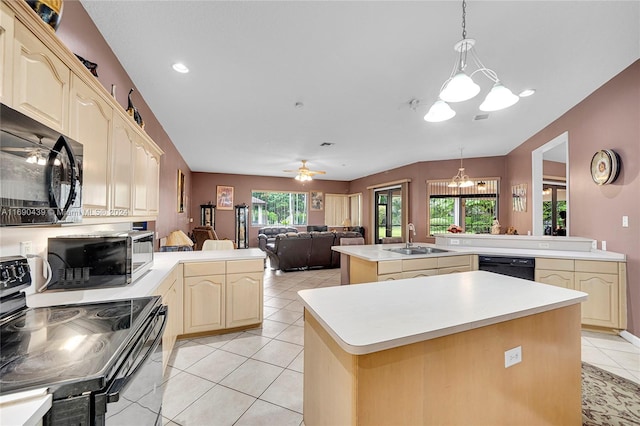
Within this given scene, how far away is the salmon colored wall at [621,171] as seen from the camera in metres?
2.61

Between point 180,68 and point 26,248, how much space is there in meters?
1.92

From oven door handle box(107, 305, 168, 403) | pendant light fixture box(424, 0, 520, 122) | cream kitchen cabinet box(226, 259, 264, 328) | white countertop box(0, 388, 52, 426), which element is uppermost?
pendant light fixture box(424, 0, 520, 122)

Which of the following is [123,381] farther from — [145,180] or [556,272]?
[556,272]

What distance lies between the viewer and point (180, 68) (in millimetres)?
2459

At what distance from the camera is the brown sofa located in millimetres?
5617

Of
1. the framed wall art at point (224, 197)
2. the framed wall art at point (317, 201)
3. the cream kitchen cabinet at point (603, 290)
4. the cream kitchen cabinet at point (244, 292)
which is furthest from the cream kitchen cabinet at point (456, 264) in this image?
the framed wall art at point (224, 197)

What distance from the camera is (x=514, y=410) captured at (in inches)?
49.7

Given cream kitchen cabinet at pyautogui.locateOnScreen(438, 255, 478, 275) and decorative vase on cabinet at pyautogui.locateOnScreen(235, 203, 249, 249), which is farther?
decorative vase on cabinet at pyautogui.locateOnScreen(235, 203, 249, 249)

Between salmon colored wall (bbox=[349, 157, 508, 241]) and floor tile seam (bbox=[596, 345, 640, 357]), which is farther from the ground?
salmon colored wall (bbox=[349, 157, 508, 241])

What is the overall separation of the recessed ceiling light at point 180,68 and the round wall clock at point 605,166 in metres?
4.54

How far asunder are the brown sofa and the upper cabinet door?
14.7ft

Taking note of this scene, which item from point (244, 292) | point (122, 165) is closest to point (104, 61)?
point (122, 165)

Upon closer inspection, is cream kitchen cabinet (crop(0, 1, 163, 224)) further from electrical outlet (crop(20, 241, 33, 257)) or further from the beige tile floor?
the beige tile floor

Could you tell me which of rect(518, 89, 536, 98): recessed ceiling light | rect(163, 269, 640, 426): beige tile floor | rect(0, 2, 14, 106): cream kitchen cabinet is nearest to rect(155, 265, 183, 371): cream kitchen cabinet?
rect(163, 269, 640, 426): beige tile floor
